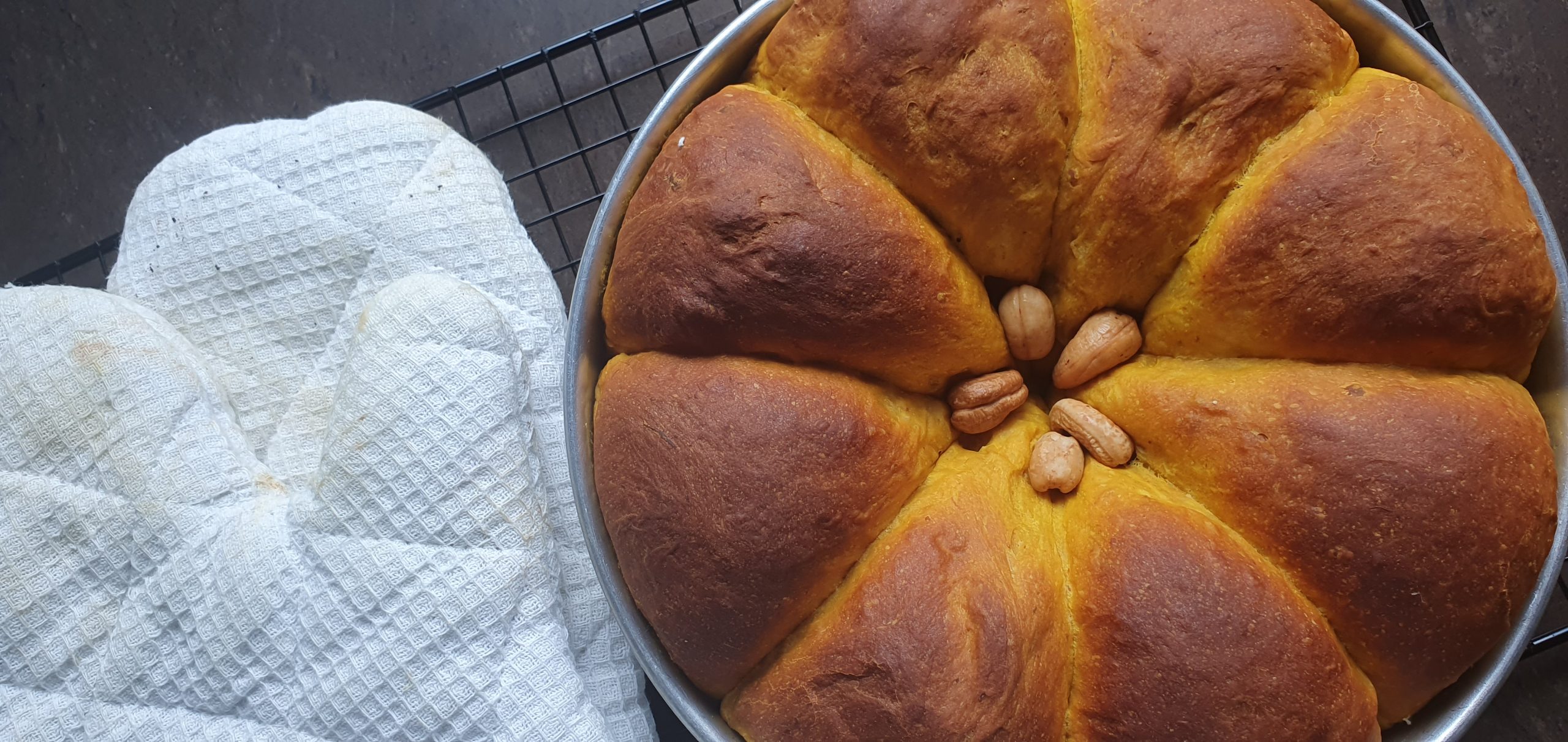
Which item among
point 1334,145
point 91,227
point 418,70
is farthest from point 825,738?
point 91,227

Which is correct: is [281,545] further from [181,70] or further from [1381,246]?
[1381,246]

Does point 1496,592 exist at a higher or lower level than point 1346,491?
lower

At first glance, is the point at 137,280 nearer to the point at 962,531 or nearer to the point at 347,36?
the point at 347,36

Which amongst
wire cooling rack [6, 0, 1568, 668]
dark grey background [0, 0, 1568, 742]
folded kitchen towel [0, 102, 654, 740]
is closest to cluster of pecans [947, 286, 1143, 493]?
folded kitchen towel [0, 102, 654, 740]

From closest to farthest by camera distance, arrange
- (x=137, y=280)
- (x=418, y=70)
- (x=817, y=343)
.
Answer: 1. (x=817, y=343)
2. (x=137, y=280)
3. (x=418, y=70)

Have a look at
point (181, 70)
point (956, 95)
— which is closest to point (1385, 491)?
point (956, 95)

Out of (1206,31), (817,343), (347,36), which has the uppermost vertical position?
(347,36)

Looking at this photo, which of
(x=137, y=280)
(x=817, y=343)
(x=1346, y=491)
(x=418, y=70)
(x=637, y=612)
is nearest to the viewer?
(x=1346, y=491)

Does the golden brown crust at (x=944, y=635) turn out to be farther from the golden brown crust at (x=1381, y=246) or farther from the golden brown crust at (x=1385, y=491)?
the golden brown crust at (x=1381, y=246)
